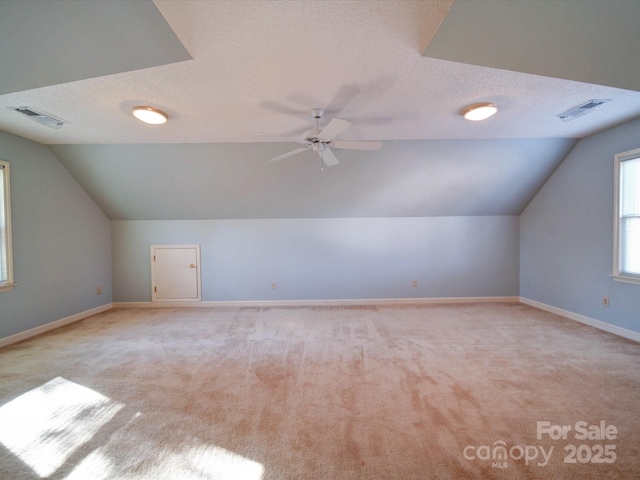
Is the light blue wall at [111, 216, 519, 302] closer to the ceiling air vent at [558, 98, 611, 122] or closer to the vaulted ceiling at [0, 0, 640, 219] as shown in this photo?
the vaulted ceiling at [0, 0, 640, 219]

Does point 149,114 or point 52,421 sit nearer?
point 52,421

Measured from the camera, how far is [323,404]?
1986 mm

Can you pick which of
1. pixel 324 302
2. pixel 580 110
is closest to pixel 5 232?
pixel 324 302

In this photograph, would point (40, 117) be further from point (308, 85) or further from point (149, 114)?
point (308, 85)

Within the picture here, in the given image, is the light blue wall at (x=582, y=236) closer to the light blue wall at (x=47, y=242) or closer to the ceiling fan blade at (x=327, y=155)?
the ceiling fan blade at (x=327, y=155)

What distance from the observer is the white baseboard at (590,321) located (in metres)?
3.05

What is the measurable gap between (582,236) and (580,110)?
1895 millimetres

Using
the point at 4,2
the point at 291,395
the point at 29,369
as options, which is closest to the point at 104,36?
the point at 4,2

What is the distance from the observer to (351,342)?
3.14 meters

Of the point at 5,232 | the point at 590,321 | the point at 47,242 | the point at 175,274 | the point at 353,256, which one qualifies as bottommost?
the point at 590,321

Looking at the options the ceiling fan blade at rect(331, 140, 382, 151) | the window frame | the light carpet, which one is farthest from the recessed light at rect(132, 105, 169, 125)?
the light carpet

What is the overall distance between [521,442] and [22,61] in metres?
4.18

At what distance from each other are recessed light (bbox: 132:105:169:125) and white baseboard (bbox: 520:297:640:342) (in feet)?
18.7

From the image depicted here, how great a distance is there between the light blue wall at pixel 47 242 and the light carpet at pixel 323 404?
47 centimetres
